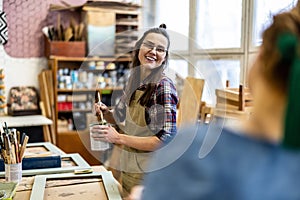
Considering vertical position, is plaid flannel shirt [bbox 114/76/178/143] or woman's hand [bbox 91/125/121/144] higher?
plaid flannel shirt [bbox 114/76/178/143]

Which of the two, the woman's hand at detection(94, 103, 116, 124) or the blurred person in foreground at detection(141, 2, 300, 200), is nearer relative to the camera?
the blurred person in foreground at detection(141, 2, 300, 200)

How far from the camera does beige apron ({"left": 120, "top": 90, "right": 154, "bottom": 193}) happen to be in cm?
139

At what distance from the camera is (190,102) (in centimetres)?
180

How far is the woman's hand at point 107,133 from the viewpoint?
1387mm

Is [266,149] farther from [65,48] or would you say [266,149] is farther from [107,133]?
[65,48]

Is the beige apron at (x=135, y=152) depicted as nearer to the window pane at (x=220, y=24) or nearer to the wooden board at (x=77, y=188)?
the wooden board at (x=77, y=188)

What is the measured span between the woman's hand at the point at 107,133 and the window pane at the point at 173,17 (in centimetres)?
37

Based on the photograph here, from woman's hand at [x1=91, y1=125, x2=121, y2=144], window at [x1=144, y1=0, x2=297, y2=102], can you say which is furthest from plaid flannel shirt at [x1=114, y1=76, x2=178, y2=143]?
window at [x1=144, y1=0, x2=297, y2=102]

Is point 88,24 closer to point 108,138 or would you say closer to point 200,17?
point 200,17

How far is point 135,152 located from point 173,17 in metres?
1.21

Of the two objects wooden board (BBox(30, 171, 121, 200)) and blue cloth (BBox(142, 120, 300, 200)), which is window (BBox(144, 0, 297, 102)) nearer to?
wooden board (BBox(30, 171, 121, 200))

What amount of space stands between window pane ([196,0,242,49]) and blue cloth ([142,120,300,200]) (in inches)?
93.8

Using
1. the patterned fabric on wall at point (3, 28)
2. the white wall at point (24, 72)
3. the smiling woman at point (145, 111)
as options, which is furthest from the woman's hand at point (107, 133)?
the white wall at point (24, 72)

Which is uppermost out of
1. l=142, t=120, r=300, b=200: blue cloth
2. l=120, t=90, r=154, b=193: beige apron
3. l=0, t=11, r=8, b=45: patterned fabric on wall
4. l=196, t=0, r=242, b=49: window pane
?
l=196, t=0, r=242, b=49: window pane
